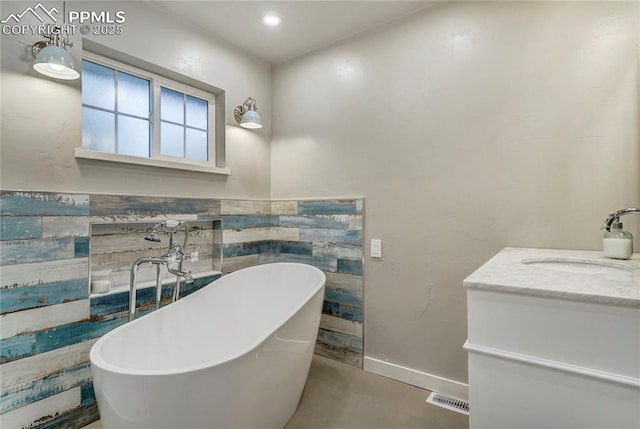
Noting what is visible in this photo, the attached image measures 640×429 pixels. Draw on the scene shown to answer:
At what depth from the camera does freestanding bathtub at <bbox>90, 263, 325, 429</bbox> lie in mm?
1126

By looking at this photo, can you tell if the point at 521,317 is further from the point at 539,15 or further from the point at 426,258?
the point at 539,15

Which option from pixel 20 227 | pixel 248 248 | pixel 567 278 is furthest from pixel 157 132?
pixel 567 278

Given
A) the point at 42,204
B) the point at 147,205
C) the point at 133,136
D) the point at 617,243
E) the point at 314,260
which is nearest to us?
the point at 617,243

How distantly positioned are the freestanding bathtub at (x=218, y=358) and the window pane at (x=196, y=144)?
3.45ft

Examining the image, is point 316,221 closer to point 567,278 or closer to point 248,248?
point 248,248

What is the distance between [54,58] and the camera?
153cm

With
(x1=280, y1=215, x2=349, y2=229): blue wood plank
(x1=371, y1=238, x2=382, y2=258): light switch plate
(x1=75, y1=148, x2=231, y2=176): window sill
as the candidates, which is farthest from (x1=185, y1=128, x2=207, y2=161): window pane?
(x1=371, y1=238, x2=382, y2=258): light switch plate

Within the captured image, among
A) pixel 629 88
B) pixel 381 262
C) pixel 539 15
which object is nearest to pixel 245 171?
pixel 381 262

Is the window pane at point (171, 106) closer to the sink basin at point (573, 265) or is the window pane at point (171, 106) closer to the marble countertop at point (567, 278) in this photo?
the marble countertop at point (567, 278)

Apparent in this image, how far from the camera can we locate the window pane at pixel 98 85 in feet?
6.44

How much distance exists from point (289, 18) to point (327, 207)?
1.42m

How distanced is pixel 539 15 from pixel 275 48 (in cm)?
188

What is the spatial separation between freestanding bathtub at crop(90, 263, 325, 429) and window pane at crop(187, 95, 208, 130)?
1.28m

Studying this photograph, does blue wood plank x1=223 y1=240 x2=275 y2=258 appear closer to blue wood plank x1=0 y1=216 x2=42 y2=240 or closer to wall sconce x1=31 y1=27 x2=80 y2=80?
blue wood plank x1=0 y1=216 x2=42 y2=240
